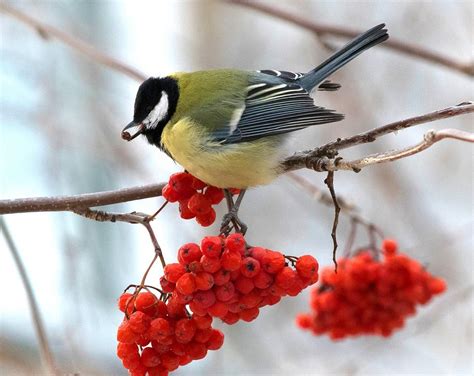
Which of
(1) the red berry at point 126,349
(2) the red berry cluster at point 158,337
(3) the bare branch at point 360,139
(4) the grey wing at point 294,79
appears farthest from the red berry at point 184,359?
(4) the grey wing at point 294,79

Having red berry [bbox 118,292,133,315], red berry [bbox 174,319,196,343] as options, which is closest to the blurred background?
red berry [bbox 118,292,133,315]

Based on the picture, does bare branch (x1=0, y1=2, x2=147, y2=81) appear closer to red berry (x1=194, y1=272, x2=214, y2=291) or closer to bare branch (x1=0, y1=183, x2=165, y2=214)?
bare branch (x1=0, y1=183, x2=165, y2=214)

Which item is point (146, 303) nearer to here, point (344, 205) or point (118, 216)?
point (118, 216)

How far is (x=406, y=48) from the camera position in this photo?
267cm

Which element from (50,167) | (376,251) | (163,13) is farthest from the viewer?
(163,13)

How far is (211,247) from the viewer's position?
60.0 inches

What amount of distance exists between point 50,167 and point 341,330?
7.40 ft

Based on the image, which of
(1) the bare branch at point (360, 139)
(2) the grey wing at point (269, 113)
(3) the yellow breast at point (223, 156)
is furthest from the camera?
(2) the grey wing at point (269, 113)

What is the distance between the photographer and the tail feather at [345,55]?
7.97 feet

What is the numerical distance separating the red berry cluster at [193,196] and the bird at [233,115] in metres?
0.07

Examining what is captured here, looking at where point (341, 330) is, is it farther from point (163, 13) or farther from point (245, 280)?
point (163, 13)

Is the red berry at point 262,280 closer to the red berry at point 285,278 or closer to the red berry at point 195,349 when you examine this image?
the red berry at point 285,278

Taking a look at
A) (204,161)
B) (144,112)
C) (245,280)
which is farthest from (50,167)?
(245,280)

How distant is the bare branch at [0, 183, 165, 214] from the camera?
1817 millimetres
